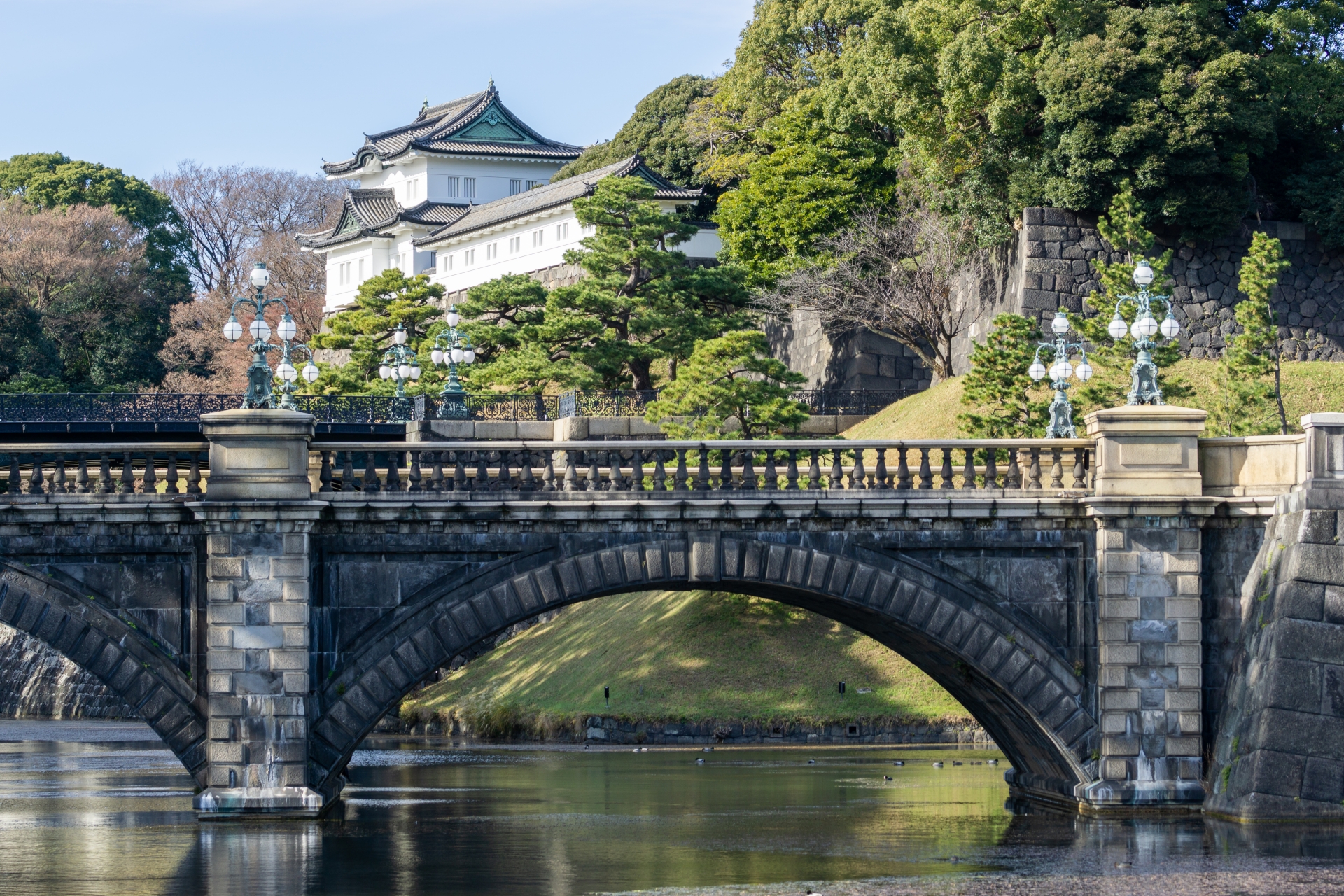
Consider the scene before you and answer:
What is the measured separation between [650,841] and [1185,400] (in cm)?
2602

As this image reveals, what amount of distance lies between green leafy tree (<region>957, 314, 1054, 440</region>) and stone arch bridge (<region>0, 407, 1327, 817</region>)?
16.1 meters

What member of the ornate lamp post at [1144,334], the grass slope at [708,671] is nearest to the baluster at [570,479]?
the ornate lamp post at [1144,334]

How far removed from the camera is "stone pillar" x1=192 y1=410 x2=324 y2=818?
26500 mm

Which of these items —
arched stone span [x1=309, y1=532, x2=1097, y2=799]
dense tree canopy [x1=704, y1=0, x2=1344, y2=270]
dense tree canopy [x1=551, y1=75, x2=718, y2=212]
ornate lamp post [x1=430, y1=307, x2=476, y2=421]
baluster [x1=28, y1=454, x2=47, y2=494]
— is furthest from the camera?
dense tree canopy [x1=551, y1=75, x2=718, y2=212]

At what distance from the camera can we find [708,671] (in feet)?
161

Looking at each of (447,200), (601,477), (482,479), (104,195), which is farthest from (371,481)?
(447,200)

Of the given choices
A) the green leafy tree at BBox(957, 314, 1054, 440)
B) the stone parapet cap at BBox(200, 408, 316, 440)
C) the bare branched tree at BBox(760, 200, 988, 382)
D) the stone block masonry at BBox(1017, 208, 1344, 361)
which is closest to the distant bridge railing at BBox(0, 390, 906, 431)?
the bare branched tree at BBox(760, 200, 988, 382)

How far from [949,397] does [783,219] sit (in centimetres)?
1143

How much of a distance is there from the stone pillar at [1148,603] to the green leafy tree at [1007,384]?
16.1m

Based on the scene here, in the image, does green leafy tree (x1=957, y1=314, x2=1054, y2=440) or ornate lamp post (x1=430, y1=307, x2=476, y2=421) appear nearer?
green leafy tree (x1=957, y1=314, x2=1054, y2=440)

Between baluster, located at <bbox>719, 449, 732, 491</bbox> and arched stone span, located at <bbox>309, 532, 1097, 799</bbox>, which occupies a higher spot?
baluster, located at <bbox>719, 449, 732, 491</bbox>

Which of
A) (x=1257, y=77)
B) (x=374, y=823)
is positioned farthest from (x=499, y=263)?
(x=374, y=823)

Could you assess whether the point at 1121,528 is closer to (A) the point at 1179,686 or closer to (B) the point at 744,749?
(A) the point at 1179,686

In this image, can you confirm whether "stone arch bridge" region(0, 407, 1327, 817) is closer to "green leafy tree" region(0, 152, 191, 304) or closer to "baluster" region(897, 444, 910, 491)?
"baluster" region(897, 444, 910, 491)
